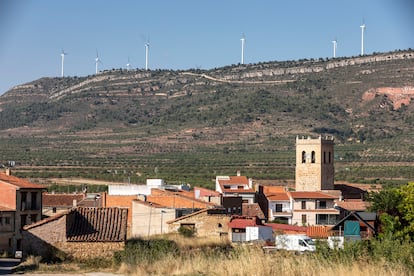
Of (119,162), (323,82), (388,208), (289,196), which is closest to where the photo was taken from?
(388,208)

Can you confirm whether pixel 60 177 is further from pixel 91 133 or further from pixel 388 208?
pixel 388 208

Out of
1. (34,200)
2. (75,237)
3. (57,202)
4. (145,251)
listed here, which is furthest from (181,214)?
(145,251)

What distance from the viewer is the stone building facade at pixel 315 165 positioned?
60.3m

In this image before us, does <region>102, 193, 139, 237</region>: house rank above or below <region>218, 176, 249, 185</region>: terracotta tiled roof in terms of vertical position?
below

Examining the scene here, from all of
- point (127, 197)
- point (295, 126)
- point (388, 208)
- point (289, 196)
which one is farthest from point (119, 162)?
point (388, 208)

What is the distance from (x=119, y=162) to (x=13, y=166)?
11.9 m

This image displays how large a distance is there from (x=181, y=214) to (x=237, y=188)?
61.9ft

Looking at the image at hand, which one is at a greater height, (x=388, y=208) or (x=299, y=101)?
(x=299, y=101)

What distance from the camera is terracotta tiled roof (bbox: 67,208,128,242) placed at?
82.4 feet

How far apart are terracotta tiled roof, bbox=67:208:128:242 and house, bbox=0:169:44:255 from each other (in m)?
7.63

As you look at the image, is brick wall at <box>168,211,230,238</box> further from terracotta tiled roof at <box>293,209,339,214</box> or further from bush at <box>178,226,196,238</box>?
terracotta tiled roof at <box>293,209,339,214</box>

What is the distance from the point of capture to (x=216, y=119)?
108312 mm

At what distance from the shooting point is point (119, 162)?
293 feet

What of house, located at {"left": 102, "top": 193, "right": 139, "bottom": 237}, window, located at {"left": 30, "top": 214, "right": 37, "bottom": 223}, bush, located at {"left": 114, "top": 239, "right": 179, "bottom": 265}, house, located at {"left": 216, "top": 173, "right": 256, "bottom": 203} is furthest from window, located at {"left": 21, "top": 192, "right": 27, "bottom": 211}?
house, located at {"left": 216, "top": 173, "right": 256, "bottom": 203}
